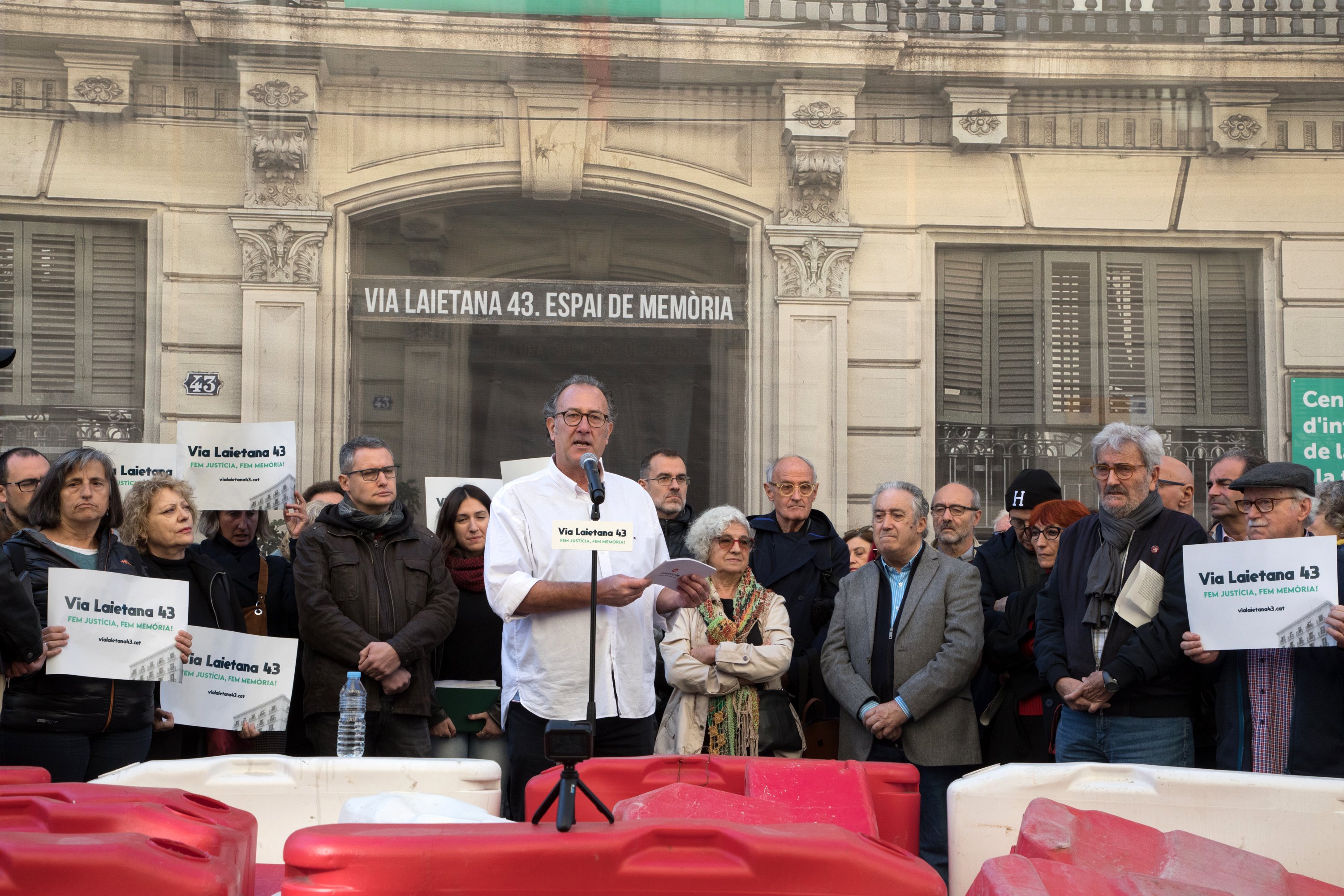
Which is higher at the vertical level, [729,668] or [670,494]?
[670,494]

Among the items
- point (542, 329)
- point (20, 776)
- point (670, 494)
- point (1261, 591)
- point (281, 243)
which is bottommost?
point (20, 776)

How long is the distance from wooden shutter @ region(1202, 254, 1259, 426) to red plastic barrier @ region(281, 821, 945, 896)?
7124 mm

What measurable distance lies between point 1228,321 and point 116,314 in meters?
7.11

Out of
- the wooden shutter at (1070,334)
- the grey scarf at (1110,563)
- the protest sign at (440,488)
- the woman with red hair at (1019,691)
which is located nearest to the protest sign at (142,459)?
the protest sign at (440,488)

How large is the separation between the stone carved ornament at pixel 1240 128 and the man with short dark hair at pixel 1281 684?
4.53 metres

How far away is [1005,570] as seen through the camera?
18.7 ft

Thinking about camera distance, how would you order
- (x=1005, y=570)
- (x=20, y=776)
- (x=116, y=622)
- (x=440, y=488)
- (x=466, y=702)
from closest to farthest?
(x=20, y=776) → (x=116, y=622) → (x=466, y=702) → (x=1005, y=570) → (x=440, y=488)

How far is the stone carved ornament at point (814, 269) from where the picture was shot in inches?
326

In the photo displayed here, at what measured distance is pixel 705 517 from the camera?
5359 mm

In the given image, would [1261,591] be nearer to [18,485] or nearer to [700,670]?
[700,670]

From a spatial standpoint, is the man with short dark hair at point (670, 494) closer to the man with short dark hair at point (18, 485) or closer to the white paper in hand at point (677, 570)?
the white paper in hand at point (677, 570)

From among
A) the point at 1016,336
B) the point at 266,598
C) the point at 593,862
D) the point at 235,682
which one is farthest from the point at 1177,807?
the point at 1016,336

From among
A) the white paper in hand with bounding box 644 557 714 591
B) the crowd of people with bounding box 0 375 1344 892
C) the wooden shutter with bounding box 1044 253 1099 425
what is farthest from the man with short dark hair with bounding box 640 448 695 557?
the wooden shutter with bounding box 1044 253 1099 425

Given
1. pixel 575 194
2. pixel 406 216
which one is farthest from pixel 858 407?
pixel 406 216
